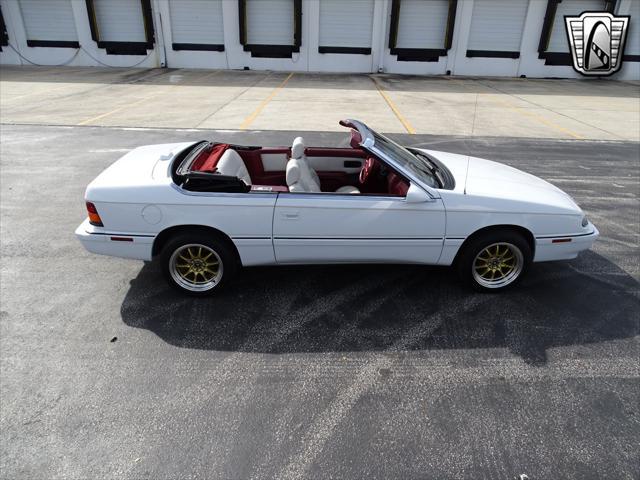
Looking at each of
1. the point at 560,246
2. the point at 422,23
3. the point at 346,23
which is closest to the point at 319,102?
the point at 346,23

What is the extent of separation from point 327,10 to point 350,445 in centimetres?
2394

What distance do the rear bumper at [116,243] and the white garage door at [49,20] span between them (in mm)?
25218

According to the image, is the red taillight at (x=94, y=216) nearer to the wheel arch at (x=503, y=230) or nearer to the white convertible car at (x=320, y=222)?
the white convertible car at (x=320, y=222)

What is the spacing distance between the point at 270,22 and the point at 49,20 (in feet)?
39.6

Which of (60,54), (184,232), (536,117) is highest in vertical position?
(184,232)

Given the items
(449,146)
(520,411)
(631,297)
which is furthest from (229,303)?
(449,146)

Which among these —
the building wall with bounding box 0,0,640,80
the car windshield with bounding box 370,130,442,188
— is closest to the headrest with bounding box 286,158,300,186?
the car windshield with bounding box 370,130,442,188

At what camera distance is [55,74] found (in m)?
20.4

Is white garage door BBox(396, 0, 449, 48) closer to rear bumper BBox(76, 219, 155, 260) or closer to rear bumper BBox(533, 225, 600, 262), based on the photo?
rear bumper BBox(533, 225, 600, 262)

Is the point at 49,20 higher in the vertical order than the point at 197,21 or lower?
lower

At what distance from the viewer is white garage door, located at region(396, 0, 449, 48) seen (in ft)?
73.4

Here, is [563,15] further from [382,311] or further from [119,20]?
[382,311]

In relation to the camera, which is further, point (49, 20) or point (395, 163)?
point (49, 20)

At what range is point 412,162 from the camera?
4113mm
